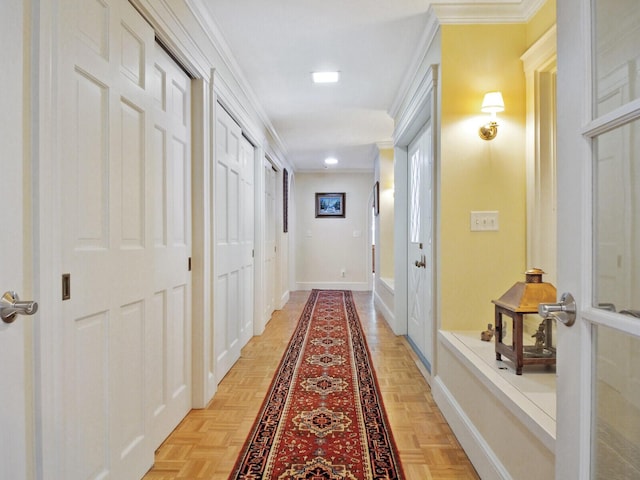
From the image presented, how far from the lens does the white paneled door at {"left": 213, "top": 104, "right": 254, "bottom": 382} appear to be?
2.84 m

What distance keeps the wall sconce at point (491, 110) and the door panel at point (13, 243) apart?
208 centimetres

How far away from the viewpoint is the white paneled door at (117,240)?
1235 millimetres

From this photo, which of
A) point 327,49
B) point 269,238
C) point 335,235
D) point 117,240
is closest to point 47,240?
point 117,240

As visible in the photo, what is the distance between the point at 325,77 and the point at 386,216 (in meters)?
2.71

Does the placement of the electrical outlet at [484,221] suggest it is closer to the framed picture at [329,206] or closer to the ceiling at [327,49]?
the ceiling at [327,49]

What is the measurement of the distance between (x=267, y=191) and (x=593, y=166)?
→ 4524 millimetres

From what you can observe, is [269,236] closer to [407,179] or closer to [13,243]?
[407,179]

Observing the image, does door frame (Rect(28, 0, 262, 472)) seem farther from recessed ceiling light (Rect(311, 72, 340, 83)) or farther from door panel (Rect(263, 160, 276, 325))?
door panel (Rect(263, 160, 276, 325))

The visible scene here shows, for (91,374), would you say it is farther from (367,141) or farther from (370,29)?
(367,141)

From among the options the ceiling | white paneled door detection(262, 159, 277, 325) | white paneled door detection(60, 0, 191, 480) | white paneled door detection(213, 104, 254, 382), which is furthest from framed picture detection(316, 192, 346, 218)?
white paneled door detection(60, 0, 191, 480)

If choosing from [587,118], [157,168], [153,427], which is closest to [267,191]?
[157,168]

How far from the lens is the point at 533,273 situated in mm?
1714

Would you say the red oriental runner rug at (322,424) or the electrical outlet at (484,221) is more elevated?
the electrical outlet at (484,221)

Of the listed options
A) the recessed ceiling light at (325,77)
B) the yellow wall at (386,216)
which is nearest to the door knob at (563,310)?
the recessed ceiling light at (325,77)
